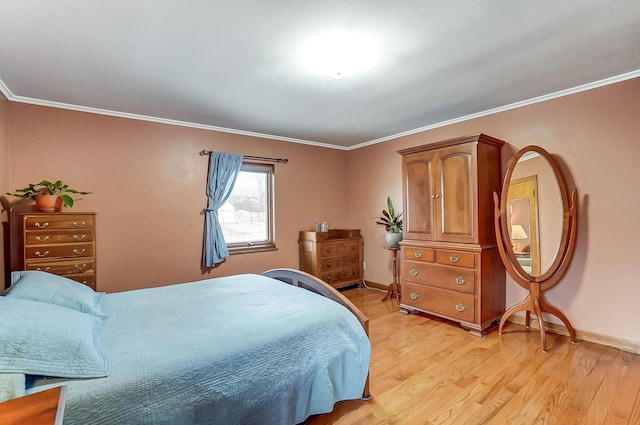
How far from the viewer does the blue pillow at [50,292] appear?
1702 millimetres

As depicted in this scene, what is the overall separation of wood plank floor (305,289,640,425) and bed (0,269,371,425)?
0.27 m

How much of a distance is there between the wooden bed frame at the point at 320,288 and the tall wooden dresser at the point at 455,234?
1269 millimetres

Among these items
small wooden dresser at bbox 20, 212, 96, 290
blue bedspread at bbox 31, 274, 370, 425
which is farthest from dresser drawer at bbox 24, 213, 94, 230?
blue bedspread at bbox 31, 274, 370, 425

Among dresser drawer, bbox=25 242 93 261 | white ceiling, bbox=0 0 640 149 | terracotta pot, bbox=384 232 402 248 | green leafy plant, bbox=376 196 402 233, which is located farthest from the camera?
green leafy plant, bbox=376 196 402 233

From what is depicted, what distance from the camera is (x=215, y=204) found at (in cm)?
387

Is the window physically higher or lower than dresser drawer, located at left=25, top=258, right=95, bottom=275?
higher

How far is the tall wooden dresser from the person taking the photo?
305 cm

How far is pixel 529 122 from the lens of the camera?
317 cm

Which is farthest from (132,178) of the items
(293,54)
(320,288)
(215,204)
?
(320,288)

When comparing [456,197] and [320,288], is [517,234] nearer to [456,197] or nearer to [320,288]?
[456,197]

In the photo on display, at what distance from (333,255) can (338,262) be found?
15 cm

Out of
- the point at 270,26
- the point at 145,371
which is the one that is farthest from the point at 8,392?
the point at 270,26

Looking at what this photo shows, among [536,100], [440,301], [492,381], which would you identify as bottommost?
[492,381]

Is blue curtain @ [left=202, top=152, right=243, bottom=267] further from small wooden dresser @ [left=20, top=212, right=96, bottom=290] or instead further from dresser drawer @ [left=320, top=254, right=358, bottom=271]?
dresser drawer @ [left=320, top=254, right=358, bottom=271]
